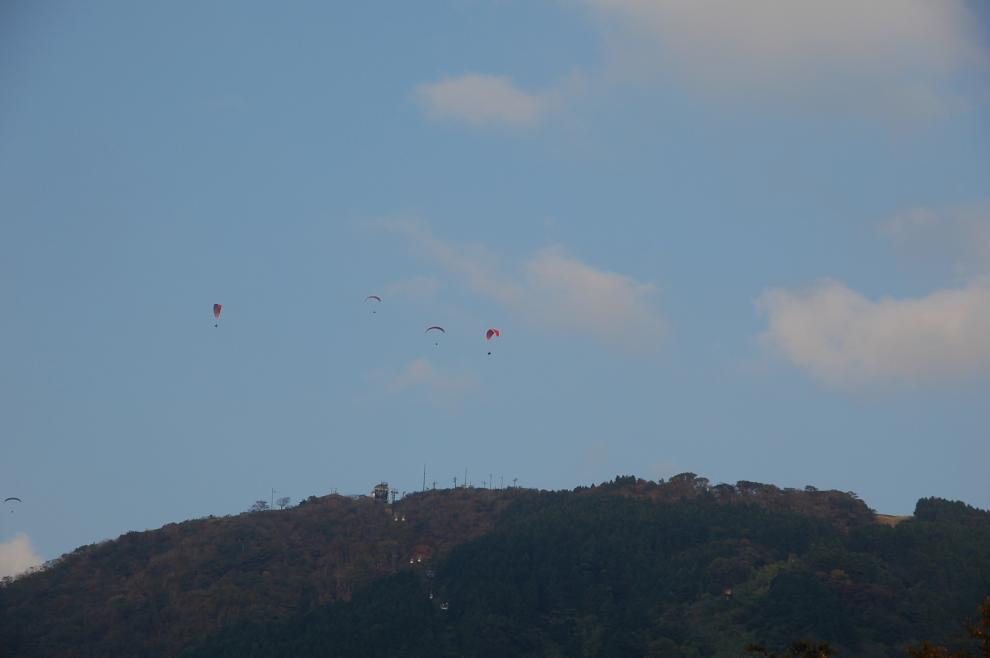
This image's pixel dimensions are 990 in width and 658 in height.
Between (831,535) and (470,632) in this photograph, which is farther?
(831,535)

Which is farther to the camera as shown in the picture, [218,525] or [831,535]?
[218,525]

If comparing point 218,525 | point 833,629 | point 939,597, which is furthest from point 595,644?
point 218,525

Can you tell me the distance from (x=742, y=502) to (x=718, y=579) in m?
30.8

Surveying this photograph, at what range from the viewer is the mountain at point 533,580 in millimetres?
114875

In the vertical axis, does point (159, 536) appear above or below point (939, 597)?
above

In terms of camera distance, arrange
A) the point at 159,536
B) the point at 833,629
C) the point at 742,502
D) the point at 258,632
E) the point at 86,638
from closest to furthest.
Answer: the point at 833,629 → the point at 258,632 → the point at 86,638 → the point at 742,502 → the point at 159,536

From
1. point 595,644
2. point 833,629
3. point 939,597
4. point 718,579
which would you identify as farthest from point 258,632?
point 939,597

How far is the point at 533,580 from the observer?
131 meters

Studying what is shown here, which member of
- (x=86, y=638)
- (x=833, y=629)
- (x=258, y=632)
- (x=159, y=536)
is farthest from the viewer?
(x=159, y=536)

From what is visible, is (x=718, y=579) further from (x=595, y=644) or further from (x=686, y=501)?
(x=686, y=501)

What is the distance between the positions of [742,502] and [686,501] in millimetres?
6943

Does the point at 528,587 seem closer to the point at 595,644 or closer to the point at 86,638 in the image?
the point at 595,644

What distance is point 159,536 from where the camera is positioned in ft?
556

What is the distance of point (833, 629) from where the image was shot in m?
108
